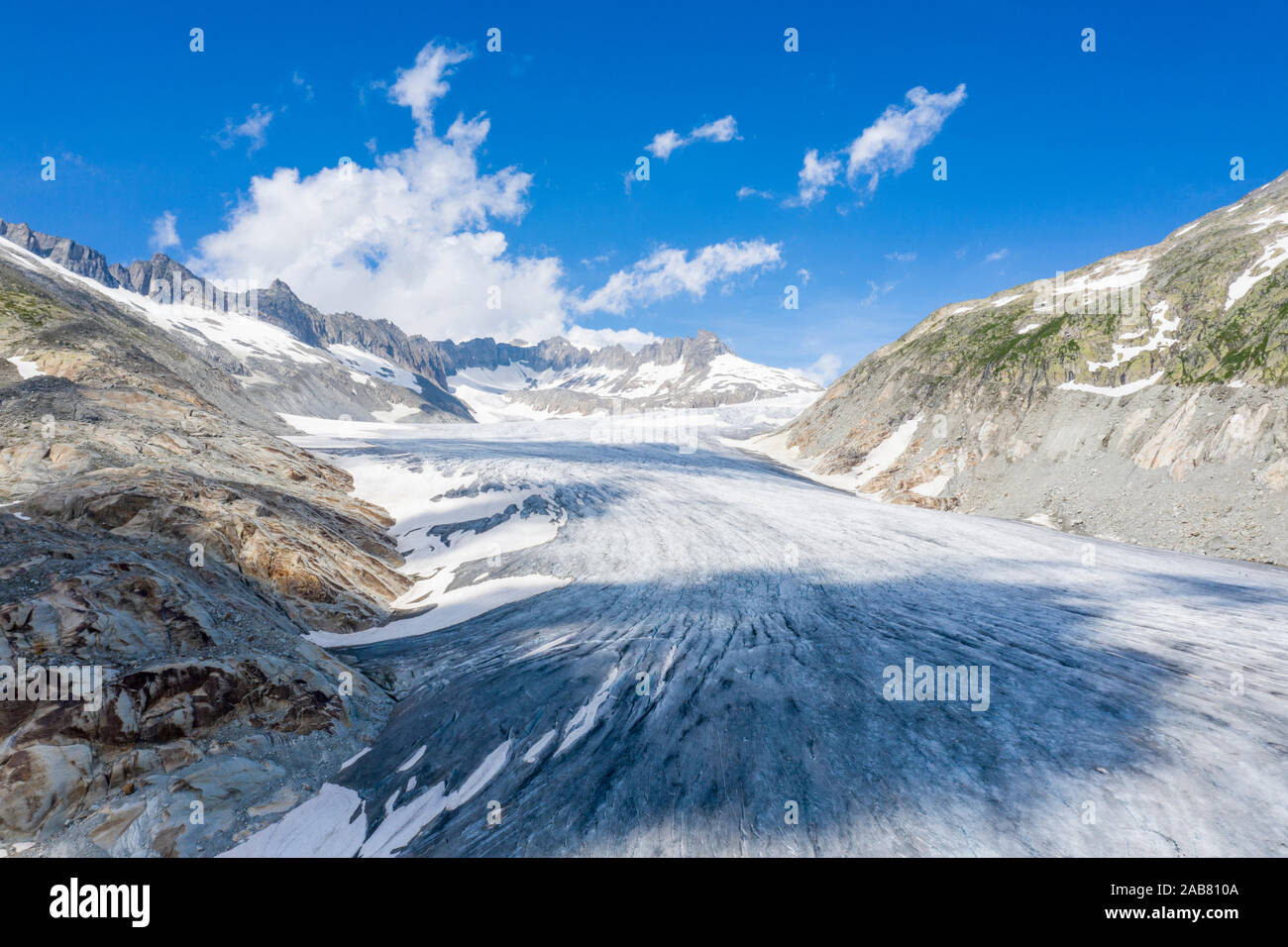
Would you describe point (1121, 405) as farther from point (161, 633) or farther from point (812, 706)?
point (161, 633)

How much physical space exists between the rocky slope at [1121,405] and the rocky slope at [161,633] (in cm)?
2862

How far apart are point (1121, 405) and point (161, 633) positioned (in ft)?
127

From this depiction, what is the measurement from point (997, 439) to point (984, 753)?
30.3 metres

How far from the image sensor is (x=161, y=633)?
27.5 feet

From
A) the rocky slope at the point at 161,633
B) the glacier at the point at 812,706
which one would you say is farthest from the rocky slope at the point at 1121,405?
the rocky slope at the point at 161,633

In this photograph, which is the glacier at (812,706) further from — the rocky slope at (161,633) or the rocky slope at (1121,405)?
the rocky slope at (1121,405)

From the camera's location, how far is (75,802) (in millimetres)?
6164

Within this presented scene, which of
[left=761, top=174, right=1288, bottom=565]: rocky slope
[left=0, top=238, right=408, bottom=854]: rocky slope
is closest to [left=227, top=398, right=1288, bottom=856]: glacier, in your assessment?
[left=0, top=238, right=408, bottom=854]: rocky slope

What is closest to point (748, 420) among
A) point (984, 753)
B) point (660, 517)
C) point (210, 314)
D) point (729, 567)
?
point (660, 517)

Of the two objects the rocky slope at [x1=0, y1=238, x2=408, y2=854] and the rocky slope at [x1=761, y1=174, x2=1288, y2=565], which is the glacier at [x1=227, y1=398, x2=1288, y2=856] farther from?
the rocky slope at [x1=761, y1=174, x2=1288, y2=565]

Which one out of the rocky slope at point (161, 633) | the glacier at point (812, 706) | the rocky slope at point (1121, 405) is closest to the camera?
the rocky slope at point (161, 633)

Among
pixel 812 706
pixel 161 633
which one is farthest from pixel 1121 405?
pixel 161 633

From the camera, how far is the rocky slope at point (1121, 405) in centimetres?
2158
